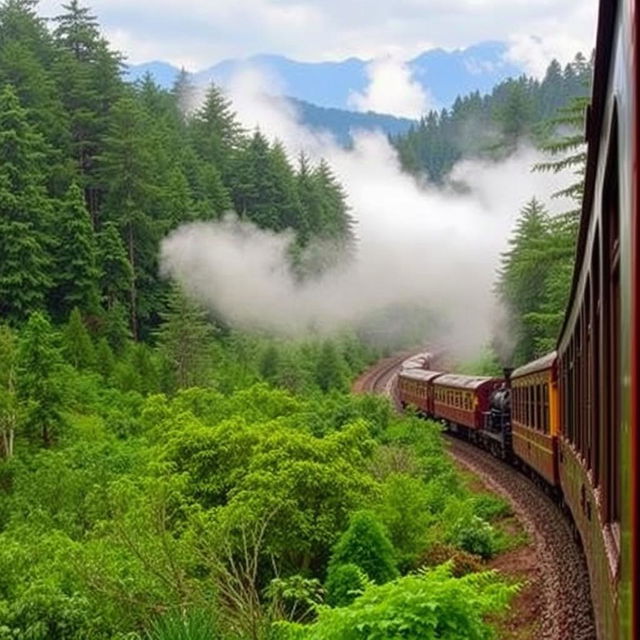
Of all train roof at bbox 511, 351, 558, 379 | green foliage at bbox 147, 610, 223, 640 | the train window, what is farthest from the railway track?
the train window

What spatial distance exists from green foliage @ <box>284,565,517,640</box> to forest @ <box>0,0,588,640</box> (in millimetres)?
23

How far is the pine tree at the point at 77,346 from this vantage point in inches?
1575

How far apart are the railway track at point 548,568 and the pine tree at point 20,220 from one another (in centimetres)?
2254

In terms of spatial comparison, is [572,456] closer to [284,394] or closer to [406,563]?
[406,563]

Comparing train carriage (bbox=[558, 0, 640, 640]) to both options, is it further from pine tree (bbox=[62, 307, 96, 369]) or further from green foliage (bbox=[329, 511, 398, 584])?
pine tree (bbox=[62, 307, 96, 369])

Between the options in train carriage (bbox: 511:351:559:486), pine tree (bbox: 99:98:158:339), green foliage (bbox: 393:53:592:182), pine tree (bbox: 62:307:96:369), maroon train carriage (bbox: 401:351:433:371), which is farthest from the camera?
green foliage (bbox: 393:53:592:182)

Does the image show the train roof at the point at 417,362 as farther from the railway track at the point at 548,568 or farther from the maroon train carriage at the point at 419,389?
the railway track at the point at 548,568

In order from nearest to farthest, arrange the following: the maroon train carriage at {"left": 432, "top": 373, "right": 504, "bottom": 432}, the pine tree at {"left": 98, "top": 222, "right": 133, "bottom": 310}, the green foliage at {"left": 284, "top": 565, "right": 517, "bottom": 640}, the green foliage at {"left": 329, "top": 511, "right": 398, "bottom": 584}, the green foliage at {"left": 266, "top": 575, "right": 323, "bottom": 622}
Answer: the green foliage at {"left": 284, "top": 565, "right": 517, "bottom": 640} → the green foliage at {"left": 266, "top": 575, "right": 323, "bottom": 622} → the green foliage at {"left": 329, "top": 511, "right": 398, "bottom": 584} → the maroon train carriage at {"left": 432, "top": 373, "right": 504, "bottom": 432} → the pine tree at {"left": 98, "top": 222, "right": 133, "bottom": 310}

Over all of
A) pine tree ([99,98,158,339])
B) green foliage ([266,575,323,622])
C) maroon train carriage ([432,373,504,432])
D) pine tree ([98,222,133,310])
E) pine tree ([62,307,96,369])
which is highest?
pine tree ([99,98,158,339])

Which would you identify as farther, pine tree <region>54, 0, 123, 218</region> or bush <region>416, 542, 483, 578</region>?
pine tree <region>54, 0, 123, 218</region>

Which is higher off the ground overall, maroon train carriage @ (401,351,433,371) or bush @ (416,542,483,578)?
bush @ (416,542,483,578)

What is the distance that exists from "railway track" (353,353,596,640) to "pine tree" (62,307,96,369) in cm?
1790

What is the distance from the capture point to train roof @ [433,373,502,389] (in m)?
31.5

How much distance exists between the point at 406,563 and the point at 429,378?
2569 cm
